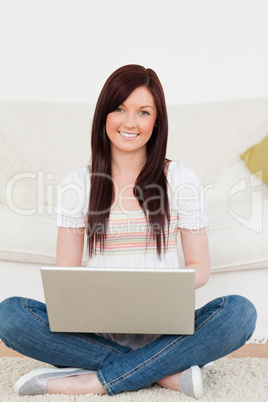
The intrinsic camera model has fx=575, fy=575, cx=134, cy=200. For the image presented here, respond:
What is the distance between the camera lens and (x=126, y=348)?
154 centimetres

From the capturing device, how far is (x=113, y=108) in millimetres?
1570

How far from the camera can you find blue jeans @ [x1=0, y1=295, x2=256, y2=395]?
1.44 m

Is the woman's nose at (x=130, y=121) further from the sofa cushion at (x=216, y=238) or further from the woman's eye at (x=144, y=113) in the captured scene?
the sofa cushion at (x=216, y=238)

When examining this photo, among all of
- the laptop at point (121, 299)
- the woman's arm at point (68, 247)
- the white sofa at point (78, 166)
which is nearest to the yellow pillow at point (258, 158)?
the white sofa at point (78, 166)

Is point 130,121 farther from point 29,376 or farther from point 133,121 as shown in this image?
point 29,376

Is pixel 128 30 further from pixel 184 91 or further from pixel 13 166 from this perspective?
pixel 13 166

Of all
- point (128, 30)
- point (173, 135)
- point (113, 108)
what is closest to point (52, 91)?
point (128, 30)

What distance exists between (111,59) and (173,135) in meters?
0.65

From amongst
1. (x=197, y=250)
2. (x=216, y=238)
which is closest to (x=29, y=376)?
(x=197, y=250)

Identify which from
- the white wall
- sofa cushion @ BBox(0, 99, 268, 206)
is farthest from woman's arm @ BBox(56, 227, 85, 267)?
the white wall

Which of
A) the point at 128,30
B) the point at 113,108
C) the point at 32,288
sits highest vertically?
the point at 128,30

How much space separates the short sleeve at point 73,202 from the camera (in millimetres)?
1610

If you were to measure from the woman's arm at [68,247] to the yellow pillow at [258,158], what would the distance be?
Answer: 1.05 metres

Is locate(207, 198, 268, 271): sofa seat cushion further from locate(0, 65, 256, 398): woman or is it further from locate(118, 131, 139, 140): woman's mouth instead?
locate(118, 131, 139, 140): woman's mouth
